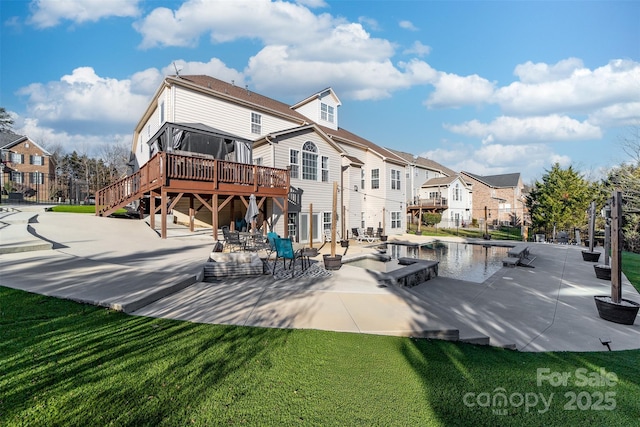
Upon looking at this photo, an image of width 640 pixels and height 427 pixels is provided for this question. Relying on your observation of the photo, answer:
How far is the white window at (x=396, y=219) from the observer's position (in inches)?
987

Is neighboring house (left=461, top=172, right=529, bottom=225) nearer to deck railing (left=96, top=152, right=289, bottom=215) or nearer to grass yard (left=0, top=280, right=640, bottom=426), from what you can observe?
deck railing (left=96, top=152, right=289, bottom=215)

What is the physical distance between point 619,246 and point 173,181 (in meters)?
13.3

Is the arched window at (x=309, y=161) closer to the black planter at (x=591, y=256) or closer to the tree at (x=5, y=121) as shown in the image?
the black planter at (x=591, y=256)

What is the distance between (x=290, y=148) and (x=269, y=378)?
1500 cm

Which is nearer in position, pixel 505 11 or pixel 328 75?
pixel 505 11

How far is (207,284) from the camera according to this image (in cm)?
652

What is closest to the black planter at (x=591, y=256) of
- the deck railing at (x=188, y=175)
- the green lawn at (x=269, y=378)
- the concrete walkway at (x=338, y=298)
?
the concrete walkway at (x=338, y=298)

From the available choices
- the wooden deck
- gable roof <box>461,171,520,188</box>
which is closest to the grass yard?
the wooden deck

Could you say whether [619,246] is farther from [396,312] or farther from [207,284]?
[207,284]

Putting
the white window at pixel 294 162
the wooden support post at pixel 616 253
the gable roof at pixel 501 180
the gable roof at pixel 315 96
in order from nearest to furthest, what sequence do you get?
the wooden support post at pixel 616 253, the white window at pixel 294 162, the gable roof at pixel 315 96, the gable roof at pixel 501 180

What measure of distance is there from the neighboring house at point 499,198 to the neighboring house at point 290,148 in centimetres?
2532

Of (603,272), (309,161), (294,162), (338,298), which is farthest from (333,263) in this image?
(309,161)

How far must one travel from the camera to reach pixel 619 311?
5.47 metres

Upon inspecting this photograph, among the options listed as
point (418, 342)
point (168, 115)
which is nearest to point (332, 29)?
point (168, 115)
